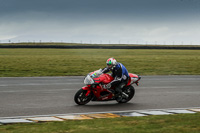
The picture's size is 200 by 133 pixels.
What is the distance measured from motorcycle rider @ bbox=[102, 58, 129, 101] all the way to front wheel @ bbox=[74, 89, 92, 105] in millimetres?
683

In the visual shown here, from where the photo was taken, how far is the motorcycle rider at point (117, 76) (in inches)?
452

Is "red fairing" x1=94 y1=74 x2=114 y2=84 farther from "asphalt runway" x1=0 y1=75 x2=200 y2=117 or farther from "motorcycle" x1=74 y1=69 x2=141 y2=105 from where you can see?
"asphalt runway" x1=0 y1=75 x2=200 y2=117

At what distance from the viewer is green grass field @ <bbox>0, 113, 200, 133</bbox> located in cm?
725

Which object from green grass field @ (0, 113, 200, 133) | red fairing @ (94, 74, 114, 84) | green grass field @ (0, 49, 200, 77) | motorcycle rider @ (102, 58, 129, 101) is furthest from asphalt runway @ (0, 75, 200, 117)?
green grass field @ (0, 49, 200, 77)

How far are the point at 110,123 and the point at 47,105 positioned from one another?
3.63 metres

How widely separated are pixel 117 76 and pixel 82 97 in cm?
129

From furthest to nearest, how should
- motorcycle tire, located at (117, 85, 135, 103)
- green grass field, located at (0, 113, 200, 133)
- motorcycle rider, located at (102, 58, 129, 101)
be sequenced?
motorcycle tire, located at (117, 85, 135, 103) → motorcycle rider, located at (102, 58, 129, 101) → green grass field, located at (0, 113, 200, 133)

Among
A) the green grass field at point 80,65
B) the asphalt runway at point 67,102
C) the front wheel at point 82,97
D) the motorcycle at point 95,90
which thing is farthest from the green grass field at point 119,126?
the green grass field at point 80,65

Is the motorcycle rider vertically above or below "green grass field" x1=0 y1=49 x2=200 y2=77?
above

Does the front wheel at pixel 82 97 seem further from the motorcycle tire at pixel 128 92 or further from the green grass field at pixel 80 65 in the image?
the green grass field at pixel 80 65

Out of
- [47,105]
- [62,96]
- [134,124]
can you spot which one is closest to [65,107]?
[47,105]

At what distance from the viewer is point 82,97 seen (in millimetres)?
11469

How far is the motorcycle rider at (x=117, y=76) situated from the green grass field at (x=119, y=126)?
278 cm

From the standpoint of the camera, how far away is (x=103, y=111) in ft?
34.4
